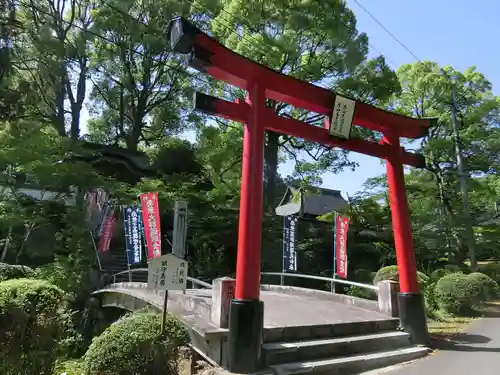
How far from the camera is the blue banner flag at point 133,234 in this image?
53.0 feet

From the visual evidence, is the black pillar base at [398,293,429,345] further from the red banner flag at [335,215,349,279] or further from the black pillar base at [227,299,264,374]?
the black pillar base at [227,299,264,374]

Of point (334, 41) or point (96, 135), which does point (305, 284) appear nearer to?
point (334, 41)

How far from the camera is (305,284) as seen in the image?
70.1 feet

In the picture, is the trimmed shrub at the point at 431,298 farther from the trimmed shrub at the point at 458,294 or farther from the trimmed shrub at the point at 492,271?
the trimmed shrub at the point at 492,271

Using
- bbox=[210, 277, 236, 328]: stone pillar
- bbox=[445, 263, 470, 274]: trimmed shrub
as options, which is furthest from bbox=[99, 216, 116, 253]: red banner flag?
bbox=[445, 263, 470, 274]: trimmed shrub

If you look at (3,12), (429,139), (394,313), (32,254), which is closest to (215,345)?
(394,313)

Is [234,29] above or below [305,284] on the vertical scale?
above

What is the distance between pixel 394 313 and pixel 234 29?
1606cm

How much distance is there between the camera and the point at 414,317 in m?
9.73

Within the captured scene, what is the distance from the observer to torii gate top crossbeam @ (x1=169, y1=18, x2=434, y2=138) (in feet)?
24.1

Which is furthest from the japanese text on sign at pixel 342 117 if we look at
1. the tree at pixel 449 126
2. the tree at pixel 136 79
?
the tree at pixel 136 79

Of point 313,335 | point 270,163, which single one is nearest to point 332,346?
point 313,335

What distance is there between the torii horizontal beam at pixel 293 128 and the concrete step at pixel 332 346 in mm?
4252

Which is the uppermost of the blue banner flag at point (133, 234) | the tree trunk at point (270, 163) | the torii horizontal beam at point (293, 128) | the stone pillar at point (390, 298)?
the tree trunk at point (270, 163)
